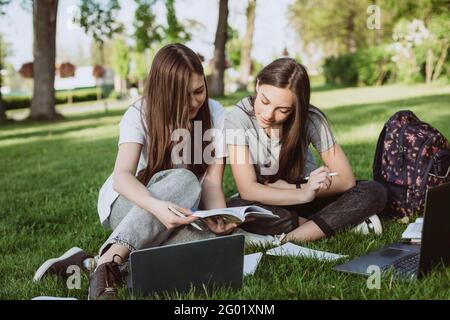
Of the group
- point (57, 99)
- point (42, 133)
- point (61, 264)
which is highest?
point (61, 264)

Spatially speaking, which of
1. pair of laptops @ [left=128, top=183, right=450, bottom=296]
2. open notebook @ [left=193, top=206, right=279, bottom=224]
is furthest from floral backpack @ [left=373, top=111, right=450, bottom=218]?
open notebook @ [left=193, top=206, right=279, bottom=224]

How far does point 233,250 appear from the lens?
2.18 m

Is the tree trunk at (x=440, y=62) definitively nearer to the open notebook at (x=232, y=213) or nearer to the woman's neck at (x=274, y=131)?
the woman's neck at (x=274, y=131)

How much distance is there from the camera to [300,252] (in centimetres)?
275

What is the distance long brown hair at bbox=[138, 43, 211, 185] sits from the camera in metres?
2.76

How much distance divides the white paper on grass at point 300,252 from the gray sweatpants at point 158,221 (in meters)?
0.35

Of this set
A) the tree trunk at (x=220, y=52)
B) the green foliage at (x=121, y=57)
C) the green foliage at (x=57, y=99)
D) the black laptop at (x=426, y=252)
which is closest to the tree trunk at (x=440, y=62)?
the tree trunk at (x=220, y=52)

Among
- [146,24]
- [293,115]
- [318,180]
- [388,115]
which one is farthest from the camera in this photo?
[146,24]

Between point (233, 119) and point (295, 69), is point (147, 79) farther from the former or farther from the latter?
point (295, 69)

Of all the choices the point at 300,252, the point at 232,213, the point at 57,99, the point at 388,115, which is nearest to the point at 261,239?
the point at 300,252

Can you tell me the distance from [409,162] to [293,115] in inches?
33.6

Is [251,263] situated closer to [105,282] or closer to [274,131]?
[105,282]

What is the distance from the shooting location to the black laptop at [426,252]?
2.14 metres
